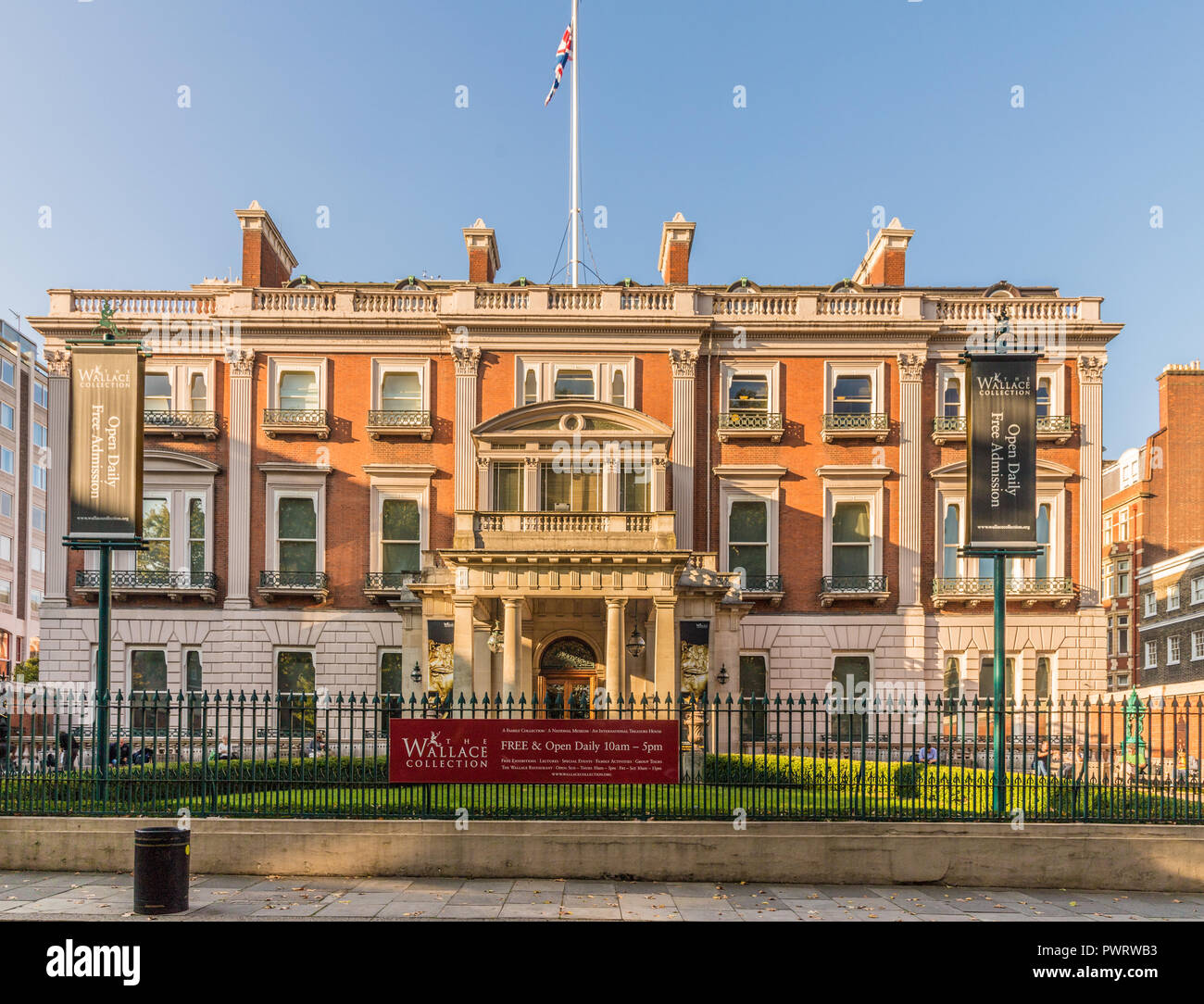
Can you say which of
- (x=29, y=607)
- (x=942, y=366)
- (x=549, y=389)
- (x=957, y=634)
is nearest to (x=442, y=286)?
(x=549, y=389)

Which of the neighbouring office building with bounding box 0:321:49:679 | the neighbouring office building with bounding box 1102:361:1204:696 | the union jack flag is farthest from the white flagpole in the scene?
the neighbouring office building with bounding box 0:321:49:679

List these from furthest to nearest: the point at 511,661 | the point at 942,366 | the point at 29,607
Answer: the point at 29,607
the point at 942,366
the point at 511,661

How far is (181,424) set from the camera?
34.4 metres

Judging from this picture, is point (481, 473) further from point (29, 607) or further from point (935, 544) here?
point (29, 607)

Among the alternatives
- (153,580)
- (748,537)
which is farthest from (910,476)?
(153,580)

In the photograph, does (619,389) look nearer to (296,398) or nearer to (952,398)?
(296,398)

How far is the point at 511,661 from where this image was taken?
1081 inches

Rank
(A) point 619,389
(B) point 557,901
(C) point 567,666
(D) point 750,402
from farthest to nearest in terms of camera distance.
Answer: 1. (D) point 750,402
2. (A) point 619,389
3. (C) point 567,666
4. (B) point 557,901

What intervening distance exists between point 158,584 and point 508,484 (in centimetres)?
1222

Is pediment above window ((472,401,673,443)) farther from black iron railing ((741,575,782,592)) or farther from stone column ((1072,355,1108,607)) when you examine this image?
stone column ((1072,355,1108,607))

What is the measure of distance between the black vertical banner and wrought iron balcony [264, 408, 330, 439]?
75.3 feet

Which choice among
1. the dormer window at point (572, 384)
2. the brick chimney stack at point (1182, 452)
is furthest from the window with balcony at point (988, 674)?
the brick chimney stack at point (1182, 452)

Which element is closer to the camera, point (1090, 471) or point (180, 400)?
point (1090, 471)
